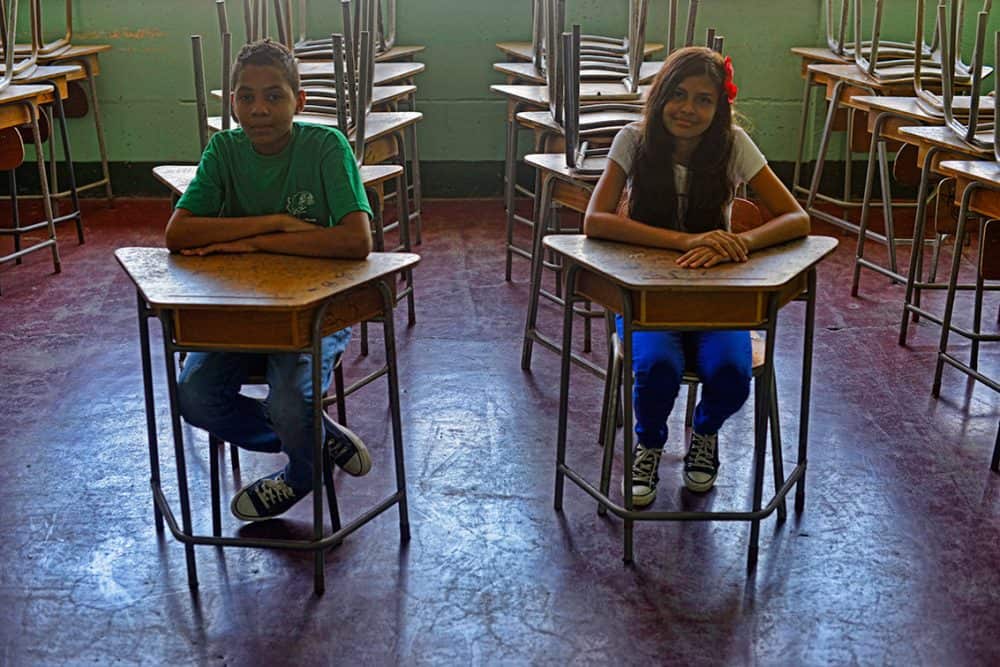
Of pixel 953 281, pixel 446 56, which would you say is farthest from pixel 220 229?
pixel 446 56

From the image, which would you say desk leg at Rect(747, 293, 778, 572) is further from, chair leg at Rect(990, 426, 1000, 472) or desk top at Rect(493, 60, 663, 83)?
desk top at Rect(493, 60, 663, 83)

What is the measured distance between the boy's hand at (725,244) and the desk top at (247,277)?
1.91ft

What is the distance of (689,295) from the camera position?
2.39 metres

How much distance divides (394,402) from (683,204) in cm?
81

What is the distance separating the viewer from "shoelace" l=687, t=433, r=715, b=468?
2920mm

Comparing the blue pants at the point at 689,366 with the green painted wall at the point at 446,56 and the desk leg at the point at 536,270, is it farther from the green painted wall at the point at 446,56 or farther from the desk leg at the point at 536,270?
the green painted wall at the point at 446,56

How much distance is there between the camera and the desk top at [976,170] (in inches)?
124

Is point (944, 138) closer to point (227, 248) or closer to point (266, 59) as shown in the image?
point (266, 59)

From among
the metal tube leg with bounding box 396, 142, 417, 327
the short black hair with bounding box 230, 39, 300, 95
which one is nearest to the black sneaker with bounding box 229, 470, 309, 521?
the short black hair with bounding box 230, 39, 300, 95

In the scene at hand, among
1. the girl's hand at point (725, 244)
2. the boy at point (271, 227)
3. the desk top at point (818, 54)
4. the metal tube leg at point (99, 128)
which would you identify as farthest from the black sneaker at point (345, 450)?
the metal tube leg at point (99, 128)

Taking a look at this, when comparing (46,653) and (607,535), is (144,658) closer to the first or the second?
(46,653)

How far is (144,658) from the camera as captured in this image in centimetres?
227

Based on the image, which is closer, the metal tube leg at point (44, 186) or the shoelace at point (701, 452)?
the shoelace at point (701, 452)

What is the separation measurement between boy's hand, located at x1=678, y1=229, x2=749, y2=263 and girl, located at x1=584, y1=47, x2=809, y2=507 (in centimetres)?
5
